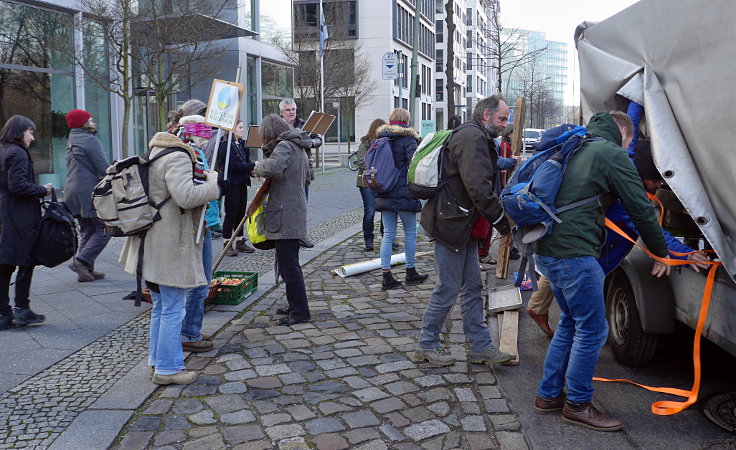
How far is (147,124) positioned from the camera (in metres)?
21.3

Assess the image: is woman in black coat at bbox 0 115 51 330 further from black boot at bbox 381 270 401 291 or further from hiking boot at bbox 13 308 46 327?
black boot at bbox 381 270 401 291

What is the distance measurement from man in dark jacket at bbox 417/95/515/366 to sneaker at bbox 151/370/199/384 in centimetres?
158

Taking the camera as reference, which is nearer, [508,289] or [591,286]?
[591,286]

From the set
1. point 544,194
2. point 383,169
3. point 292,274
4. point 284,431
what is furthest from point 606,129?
point 383,169

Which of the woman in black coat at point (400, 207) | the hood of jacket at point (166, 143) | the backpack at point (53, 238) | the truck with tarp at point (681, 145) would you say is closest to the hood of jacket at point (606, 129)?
the truck with tarp at point (681, 145)

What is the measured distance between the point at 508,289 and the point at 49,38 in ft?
43.9

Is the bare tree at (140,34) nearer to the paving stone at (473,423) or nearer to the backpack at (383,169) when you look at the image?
the backpack at (383,169)

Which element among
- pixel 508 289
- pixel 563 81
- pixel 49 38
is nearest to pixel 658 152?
pixel 508 289

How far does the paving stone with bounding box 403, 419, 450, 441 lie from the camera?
3902 mm

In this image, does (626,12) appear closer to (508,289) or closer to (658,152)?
(658,152)

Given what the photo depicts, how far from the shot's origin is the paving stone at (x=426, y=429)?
3902mm

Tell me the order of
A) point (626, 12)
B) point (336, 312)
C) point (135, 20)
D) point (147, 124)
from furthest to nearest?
point (147, 124)
point (135, 20)
point (336, 312)
point (626, 12)

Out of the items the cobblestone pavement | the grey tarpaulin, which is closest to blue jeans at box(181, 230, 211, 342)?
the cobblestone pavement

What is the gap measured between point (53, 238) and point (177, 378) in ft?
6.86
